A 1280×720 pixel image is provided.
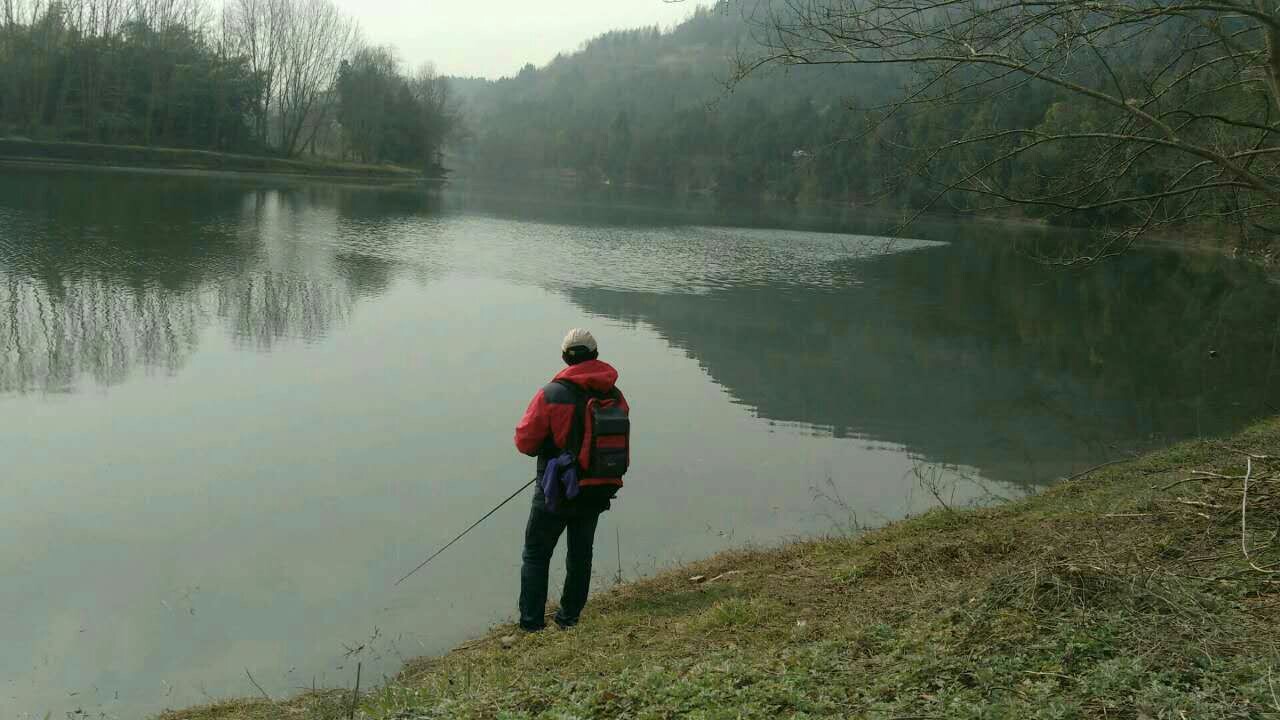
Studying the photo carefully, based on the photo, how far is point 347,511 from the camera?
9.05 m

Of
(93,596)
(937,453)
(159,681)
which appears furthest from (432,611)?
(937,453)

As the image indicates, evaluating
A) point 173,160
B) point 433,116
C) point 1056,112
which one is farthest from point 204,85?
point 1056,112

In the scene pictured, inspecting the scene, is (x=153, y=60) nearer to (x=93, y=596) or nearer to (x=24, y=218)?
(x=24, y=218)

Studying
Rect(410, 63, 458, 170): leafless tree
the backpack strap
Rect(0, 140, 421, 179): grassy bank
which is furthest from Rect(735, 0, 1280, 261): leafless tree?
Rect(410, 63, 458, 170): leafless tree

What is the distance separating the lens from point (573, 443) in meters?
6.23

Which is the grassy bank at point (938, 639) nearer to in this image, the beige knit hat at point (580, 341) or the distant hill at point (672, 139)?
the beige knit hat at point (580, 341)

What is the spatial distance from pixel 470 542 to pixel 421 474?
1.79 metres

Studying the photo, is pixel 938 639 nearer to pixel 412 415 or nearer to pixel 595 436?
pixel 595 436

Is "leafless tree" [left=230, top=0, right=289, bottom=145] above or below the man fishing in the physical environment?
above

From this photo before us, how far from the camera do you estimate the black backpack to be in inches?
244

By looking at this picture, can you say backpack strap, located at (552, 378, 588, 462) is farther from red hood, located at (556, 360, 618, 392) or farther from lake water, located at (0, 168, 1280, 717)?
lake water, located at (0, 168, 1280, 717)

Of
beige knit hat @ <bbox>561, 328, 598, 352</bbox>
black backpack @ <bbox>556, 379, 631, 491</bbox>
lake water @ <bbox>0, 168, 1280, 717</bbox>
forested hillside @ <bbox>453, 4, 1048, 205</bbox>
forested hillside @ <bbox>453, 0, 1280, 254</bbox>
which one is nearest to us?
black backpack @ <bbox>556, 379, 631, 491</bbox>

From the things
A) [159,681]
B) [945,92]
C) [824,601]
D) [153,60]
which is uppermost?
[153,60]

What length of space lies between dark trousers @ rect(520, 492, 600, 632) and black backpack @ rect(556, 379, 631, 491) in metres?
0.39
